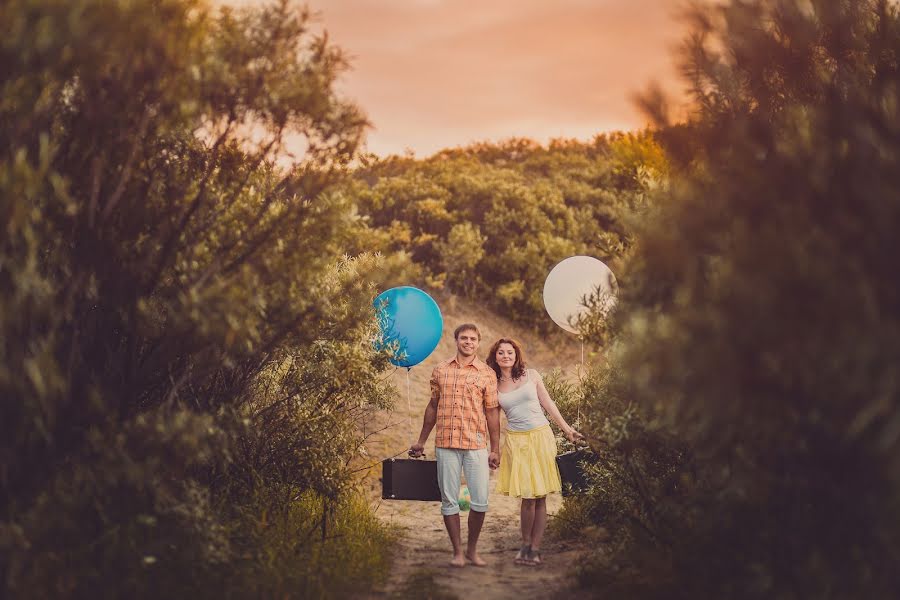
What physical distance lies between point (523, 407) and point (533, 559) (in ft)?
3.97

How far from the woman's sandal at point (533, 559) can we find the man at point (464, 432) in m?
0.35

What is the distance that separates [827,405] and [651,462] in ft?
9.51

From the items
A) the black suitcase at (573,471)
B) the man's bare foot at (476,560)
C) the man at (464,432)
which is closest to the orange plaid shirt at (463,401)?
the man at (464,432)

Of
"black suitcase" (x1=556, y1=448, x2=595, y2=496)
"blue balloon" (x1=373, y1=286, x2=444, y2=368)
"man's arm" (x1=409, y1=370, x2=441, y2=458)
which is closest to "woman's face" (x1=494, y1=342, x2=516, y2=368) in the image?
"man's arm" (x1=409, y1=370, x2=441, y2=458)

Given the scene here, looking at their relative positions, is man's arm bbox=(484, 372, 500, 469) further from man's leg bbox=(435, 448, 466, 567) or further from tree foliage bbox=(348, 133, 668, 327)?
tree foliage bbox=(348, 133, 668, 327)

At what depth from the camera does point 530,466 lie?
6473 millimetres

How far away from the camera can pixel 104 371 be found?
4.78 meters

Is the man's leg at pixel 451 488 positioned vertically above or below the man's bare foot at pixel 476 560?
above

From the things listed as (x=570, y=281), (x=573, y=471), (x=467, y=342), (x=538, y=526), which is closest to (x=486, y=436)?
(x=467, y=342)

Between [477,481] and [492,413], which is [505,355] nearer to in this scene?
[492,413]

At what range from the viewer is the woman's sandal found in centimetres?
647

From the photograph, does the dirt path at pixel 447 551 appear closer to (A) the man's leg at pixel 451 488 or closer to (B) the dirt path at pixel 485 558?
(B) the dirt path at pixel 485 558

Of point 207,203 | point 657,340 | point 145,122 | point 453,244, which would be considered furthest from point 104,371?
point 453,244

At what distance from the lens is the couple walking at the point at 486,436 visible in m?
6.33
